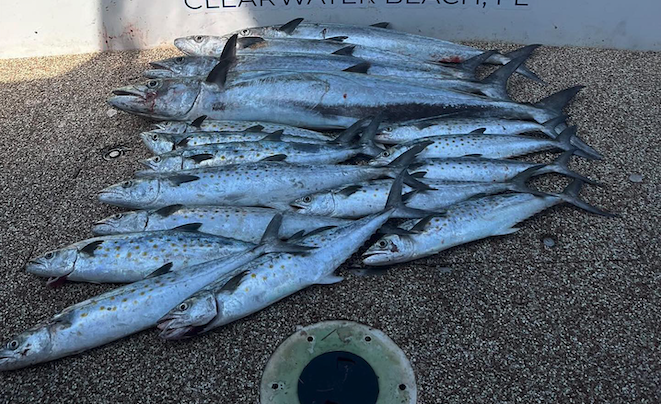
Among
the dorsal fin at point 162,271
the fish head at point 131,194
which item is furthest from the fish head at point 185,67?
the dorsal fin at point 162,271

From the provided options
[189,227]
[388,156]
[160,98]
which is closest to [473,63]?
[388,156]

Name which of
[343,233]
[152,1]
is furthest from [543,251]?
[152,1]

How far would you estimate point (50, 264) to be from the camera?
3092 mm

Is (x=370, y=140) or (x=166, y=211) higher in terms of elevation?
(x=370, y=140)

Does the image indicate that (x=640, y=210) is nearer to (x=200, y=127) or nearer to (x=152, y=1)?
(x=200, y=127)

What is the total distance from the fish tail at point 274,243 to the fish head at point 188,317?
1.47ft

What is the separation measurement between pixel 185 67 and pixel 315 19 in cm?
159

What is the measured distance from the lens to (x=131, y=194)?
11.5 feet

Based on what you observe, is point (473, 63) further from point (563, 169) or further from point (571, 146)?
point (563, 169)

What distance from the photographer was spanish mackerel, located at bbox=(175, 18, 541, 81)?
5230 mm

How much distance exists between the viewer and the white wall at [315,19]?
538cm

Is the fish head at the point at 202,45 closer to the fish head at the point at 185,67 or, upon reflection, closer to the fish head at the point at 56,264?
the fish head at the point at 185,67

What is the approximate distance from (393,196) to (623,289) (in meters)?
1.46

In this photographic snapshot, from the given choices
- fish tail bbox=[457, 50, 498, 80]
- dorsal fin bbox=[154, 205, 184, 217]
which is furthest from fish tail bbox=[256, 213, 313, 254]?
fish tail bbox=[457, 50, 498, 80]
